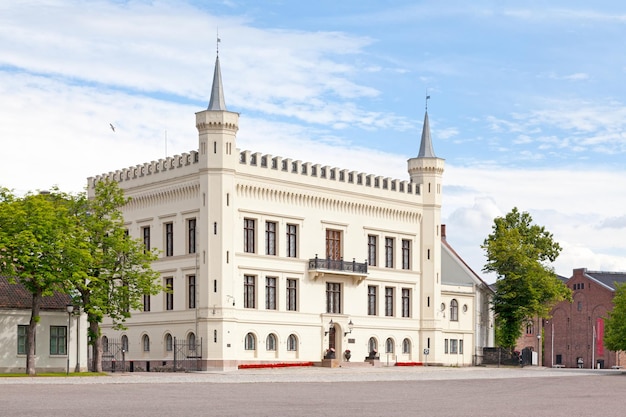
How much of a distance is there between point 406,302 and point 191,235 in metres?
18.2

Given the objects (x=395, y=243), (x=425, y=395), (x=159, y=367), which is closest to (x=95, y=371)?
(x=159, y=367)

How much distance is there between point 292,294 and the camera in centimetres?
6831

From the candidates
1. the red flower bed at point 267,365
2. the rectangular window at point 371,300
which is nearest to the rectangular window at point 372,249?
the rectangular window at point 371,300

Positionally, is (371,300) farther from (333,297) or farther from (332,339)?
(332,339)

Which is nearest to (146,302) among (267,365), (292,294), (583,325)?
(292,294)

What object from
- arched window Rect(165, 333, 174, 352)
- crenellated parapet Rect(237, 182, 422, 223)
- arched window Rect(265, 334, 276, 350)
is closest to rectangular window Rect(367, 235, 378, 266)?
crenellated parapet Rect(237, 182, 422, 223)

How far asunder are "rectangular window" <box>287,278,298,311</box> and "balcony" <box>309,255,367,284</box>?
136cm

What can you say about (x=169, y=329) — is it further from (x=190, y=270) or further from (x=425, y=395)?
(x=425, y=395)

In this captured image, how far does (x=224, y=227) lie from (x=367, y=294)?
45.0ft

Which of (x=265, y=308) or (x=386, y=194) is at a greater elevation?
(x=386, y=194)

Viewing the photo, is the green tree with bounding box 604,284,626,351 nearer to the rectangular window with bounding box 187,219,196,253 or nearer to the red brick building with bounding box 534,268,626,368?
the rectangular window with bounding box 187,219,196,253

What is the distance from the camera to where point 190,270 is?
64.6 metres

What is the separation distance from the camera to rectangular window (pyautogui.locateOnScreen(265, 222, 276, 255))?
66812 mm

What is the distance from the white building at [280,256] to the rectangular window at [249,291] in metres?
0.09
